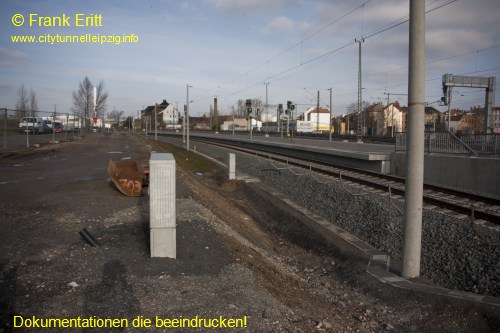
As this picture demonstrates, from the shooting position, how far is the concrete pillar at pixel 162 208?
5.81 metres

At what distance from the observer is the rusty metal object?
9992 millimetres

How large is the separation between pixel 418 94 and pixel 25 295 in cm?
533

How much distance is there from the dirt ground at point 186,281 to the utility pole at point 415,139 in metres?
0.71

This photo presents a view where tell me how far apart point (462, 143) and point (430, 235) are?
754cm

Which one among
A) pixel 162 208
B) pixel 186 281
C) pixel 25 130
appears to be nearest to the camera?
pixel 186 281

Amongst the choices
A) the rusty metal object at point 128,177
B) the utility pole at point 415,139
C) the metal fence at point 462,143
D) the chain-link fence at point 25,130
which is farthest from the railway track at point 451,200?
the chain-link fence at point 25,130

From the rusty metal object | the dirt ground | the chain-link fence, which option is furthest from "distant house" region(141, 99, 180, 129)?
the dirt ground

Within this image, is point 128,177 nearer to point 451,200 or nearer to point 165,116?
point 451,200

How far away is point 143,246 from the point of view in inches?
247

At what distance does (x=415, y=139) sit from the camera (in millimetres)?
5723

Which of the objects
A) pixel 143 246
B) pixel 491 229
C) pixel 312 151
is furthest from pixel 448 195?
pixel 312 151

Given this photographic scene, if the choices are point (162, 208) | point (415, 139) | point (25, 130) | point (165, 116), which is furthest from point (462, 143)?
point (165, 116)

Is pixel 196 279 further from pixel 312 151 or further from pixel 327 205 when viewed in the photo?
pixel 312 151

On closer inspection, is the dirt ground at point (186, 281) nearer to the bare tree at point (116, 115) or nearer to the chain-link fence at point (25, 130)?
the chain-link fence at point (25, 130)
